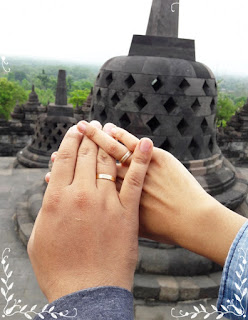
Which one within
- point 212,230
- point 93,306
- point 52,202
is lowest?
point 93,306

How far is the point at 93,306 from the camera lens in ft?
2.99

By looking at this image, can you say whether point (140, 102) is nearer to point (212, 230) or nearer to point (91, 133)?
point (91, 133)

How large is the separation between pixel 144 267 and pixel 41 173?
4.40 meters

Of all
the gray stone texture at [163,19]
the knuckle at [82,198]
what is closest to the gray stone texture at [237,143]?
the gray stone texture at [163,19]

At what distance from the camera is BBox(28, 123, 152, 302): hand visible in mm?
1017

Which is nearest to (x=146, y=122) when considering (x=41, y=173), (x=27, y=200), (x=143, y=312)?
(x=143, y=312)

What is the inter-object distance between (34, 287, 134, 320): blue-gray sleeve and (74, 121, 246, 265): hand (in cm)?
43

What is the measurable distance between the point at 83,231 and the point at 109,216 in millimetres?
121

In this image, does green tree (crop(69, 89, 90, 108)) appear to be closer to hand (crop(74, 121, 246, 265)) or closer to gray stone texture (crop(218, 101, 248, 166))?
gray stone texture (crop(218, 101, 248, 166))

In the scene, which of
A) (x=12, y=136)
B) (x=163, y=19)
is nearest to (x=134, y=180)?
(x=163, y=19)

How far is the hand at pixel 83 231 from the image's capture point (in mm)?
1017

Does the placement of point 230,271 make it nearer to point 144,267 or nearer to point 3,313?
point 144,267

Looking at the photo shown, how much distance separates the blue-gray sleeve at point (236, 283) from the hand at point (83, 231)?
1.15ft

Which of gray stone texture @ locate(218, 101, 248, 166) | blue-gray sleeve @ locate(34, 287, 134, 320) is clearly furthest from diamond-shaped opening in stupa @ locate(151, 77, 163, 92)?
gray stone texture @ locate(218, 101, 248, 166)
